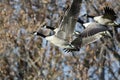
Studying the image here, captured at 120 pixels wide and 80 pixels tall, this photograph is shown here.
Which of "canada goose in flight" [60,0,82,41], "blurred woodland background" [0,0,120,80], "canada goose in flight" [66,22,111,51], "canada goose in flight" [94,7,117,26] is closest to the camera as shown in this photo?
"canada goose in flight" [60,0,82,41]

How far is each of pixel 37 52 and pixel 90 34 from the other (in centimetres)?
758

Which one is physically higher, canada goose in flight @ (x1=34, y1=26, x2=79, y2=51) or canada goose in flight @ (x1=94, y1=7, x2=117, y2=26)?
canada goose in flight @ (x1=94, y1=7, x2=117, y2=26)

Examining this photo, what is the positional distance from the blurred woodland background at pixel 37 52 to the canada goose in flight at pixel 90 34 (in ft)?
21.9

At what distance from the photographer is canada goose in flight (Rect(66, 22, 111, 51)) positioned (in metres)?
8.14

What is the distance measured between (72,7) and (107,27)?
1.13m

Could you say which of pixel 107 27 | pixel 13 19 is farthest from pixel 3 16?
pixel 107 27

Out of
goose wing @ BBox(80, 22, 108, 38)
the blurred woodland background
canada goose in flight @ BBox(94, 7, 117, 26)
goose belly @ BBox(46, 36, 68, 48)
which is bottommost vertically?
the blurred woodland background

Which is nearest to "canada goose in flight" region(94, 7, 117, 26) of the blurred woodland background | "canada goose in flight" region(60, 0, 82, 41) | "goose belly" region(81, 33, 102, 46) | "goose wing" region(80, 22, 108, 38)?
"goose wing" region(80, 22, 108, 38)

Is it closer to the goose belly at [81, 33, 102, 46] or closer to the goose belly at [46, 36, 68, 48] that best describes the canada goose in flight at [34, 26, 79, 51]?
the goose belly at [46, 36, 68, 48]

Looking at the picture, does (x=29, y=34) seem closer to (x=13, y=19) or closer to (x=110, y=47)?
(x=13, y=19)

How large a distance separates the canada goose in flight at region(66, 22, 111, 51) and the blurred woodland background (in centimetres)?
667

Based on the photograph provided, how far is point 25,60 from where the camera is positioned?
1595 centimetres

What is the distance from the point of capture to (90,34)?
8414 mm

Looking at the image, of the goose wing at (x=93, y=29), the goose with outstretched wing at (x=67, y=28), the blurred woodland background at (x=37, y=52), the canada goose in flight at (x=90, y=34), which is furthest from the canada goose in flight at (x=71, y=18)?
the blurred woodland background at (x=37, y=52)
